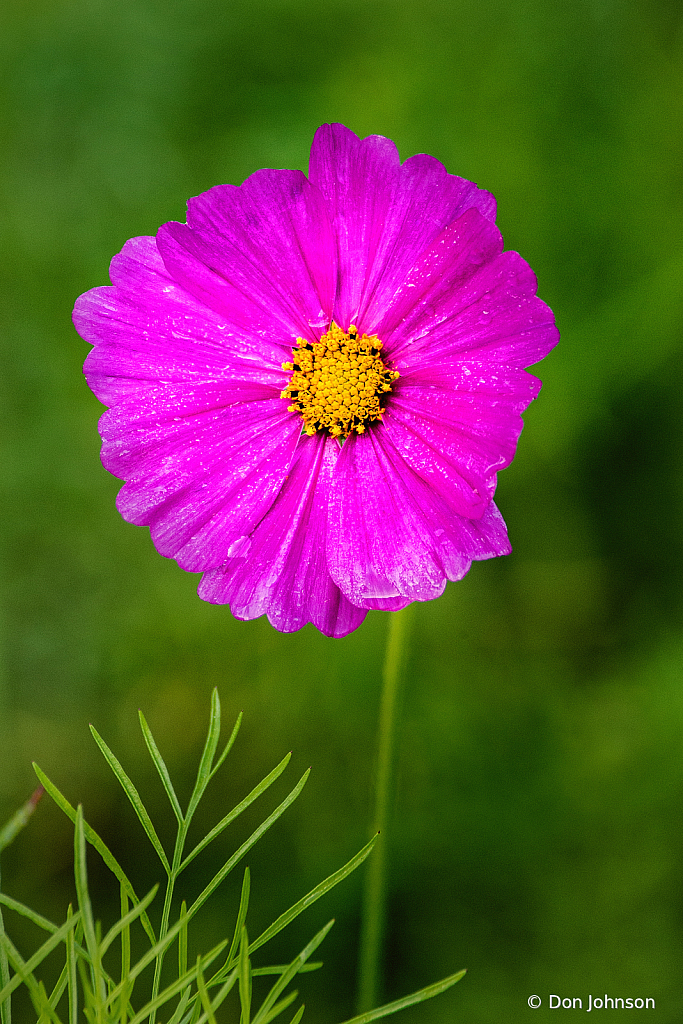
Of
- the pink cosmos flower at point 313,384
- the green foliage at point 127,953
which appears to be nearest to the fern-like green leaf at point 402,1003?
the green foliage at point 127,953

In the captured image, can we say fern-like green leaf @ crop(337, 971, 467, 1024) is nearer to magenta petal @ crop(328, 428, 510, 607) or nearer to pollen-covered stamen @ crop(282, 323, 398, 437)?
magenta petal @ crop(328, 428, 510, 607)

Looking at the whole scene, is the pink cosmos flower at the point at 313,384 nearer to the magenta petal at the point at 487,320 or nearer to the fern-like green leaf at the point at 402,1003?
the magenta petal at the point at 487,320

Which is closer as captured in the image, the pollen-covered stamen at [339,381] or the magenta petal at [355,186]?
the magenta petal at [355,186]

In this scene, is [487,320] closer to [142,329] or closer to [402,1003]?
[142,329]

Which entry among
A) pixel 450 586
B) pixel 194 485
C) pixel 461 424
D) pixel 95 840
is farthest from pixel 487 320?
pixel 450 586

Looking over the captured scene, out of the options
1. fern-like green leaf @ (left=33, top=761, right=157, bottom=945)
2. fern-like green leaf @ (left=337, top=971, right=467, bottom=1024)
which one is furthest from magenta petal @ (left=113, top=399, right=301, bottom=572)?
fern-like green leaf @ (left=337, top=971, right=467, bottom=1024)
